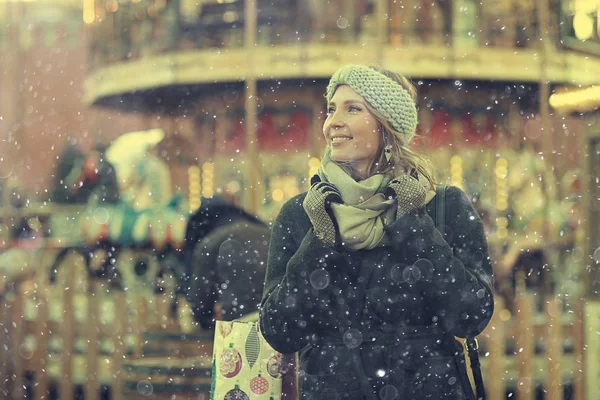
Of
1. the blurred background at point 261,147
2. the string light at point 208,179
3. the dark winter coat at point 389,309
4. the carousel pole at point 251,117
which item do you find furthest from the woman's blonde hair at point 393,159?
the string light at point 208,179

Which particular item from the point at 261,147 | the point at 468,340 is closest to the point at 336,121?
the point at 468,340

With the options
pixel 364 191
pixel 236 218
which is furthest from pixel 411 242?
pixel 236 218

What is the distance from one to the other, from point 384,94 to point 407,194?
0.97 feet

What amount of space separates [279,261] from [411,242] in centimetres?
36

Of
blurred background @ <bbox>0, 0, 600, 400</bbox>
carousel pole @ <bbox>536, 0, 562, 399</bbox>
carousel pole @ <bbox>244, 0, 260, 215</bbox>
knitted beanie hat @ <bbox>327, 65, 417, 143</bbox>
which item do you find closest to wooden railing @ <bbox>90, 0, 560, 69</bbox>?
blurred background @ <bbox>0, 0, 600, 400</bbox>

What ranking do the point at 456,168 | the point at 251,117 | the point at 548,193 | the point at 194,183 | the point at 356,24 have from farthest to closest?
the point at 194,183 < the point at 456,168 < the point at 548,193 < the point at 356,24 < the point at 251,117

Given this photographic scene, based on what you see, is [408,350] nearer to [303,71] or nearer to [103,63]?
[303,71]

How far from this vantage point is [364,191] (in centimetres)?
218

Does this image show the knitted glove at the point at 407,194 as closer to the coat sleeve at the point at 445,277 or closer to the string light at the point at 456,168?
the coat sleeve at the point at 445,277

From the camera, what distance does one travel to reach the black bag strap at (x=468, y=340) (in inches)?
87.6

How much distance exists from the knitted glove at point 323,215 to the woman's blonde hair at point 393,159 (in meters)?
0.16

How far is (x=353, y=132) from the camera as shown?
7.42 feet

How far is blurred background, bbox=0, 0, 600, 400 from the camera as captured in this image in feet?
17.2

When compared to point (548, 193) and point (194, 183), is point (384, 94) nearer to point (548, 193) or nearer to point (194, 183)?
point (548, 193)
